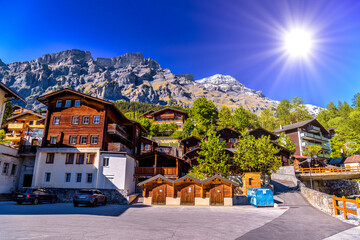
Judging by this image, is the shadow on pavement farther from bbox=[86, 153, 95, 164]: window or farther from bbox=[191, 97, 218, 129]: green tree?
bbox=[191, 97, 218, 129]: green tree

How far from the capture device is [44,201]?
2400cm

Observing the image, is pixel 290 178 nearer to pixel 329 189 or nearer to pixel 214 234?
pixel 329 189

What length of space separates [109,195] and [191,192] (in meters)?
11.7

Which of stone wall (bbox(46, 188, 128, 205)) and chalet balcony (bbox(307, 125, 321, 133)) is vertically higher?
chalet balcony (bbox(307, 125, 321, 133))

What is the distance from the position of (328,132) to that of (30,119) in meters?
85.5

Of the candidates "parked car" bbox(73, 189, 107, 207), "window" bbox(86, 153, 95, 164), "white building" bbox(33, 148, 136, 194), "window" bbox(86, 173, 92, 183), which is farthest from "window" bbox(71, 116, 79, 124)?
"parked car" bbox(73, 189, 107, 207)

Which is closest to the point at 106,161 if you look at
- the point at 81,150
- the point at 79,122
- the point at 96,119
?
the point at 81,150

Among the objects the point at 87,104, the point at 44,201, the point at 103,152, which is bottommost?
the point at 44,201

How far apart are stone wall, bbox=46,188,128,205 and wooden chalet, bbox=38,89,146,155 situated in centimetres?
604

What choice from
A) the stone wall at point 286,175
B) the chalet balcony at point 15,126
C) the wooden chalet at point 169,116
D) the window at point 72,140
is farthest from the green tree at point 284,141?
the chalet balcony at point 15,126

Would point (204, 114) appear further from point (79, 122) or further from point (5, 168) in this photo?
point (5, 168)

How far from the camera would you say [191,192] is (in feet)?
83.7

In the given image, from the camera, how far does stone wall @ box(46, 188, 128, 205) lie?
95.0ft

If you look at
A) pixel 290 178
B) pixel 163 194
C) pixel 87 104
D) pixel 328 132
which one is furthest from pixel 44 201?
pixel 328 132
